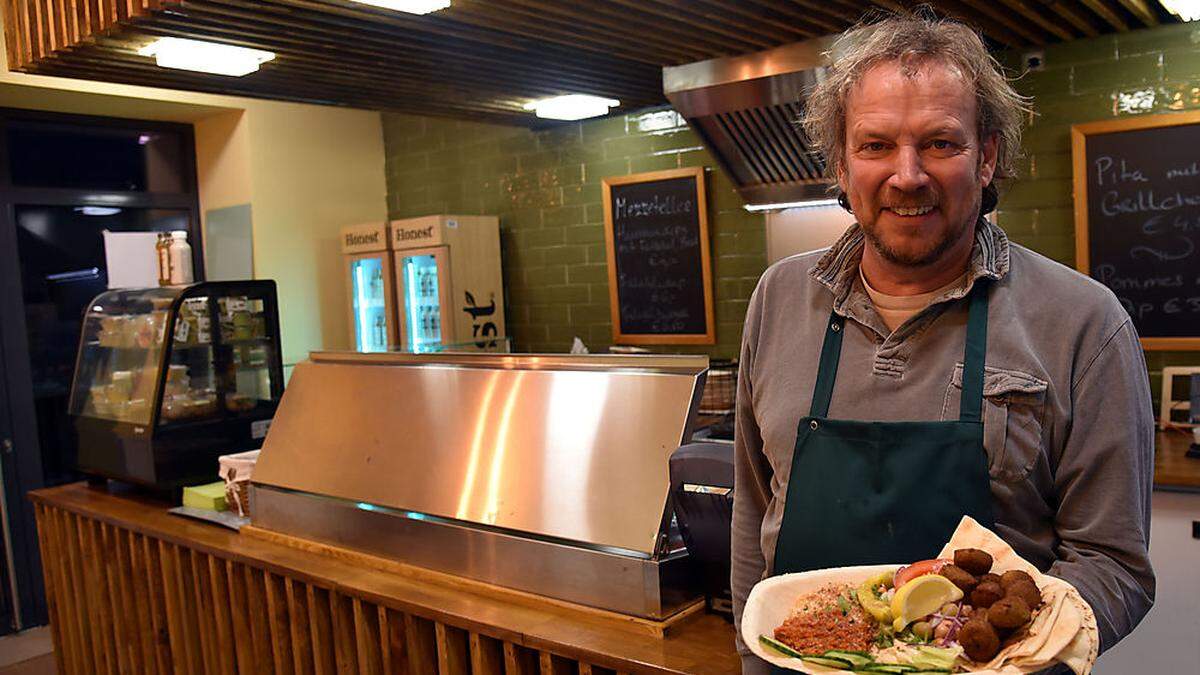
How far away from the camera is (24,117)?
18.4ft

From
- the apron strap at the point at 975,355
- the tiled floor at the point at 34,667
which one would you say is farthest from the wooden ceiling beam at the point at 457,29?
the tiled floor at the point at 34,667

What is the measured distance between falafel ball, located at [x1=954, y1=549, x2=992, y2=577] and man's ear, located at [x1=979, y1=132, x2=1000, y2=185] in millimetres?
553

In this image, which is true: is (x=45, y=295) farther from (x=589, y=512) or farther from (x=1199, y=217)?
(x=1199, y=217)

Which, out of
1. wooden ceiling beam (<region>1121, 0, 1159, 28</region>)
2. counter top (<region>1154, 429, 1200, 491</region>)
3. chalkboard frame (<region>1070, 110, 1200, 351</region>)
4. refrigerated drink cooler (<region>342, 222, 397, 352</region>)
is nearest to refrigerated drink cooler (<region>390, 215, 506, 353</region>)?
refrigerated drink cooler (<region>342, 222, 397, 352</region>)

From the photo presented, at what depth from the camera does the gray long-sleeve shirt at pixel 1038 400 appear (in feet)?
4.24

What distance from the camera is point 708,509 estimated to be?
1.99 m

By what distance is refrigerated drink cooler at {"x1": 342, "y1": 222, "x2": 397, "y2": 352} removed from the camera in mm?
6254

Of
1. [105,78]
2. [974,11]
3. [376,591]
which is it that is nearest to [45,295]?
[105,78]

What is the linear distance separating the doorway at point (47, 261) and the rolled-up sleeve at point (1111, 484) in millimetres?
5532

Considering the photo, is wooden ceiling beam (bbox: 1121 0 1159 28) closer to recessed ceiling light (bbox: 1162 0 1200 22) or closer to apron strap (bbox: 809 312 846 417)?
recessed ceiling light (bbox: 1162 0 1200 22)

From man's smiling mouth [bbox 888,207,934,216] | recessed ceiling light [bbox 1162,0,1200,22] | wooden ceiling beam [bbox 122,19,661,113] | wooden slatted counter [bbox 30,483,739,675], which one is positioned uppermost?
wooden ceiling beam [bbox 122,19,661,113]

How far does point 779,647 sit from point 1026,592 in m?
0.30

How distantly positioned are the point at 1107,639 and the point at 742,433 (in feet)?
2.03

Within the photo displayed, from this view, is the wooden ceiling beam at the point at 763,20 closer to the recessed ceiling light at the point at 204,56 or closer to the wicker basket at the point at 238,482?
the recessed ceiling light at the point at 204,56
